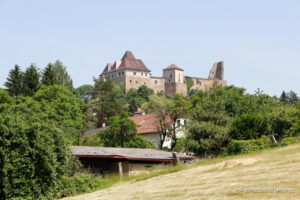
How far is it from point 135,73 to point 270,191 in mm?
135792

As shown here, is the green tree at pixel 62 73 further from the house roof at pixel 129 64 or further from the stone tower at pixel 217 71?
the stone tower at pixel 217 71

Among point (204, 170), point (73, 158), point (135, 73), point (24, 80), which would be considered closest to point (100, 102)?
point (24, 80)

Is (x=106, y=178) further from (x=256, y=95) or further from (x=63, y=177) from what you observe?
(x=256, y=95)

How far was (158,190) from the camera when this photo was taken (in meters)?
17.1

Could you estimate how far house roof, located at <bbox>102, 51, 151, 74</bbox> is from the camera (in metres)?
147

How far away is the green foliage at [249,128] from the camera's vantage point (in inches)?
1313

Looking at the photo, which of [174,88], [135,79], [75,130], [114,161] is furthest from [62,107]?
[174,88]

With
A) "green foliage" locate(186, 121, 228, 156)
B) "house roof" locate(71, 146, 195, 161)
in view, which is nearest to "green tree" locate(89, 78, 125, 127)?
"green foliage" locate(186, 121, 228, 156)

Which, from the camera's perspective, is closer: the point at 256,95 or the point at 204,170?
the point at 204,170

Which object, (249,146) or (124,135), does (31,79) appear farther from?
(249,146)

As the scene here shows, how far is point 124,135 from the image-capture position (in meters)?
45.8

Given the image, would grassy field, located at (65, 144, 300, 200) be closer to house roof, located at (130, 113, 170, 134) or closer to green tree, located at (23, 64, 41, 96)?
house roof, located at (130, 113, 170, 134)

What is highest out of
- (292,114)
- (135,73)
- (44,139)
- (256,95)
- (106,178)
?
(135,73)

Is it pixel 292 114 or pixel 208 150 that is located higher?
pixel 292 114
